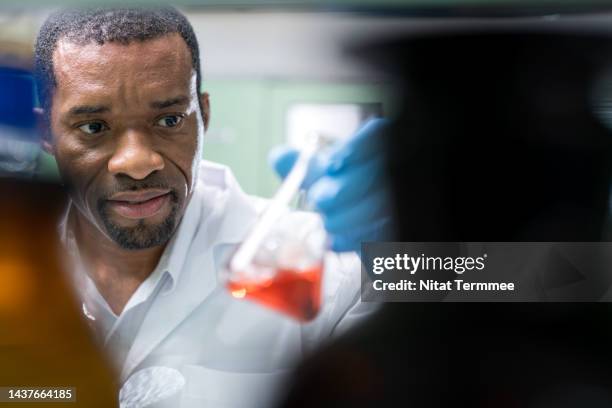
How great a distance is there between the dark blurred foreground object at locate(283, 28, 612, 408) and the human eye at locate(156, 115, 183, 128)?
0.56m

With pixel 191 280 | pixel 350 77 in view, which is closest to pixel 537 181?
pixel 350 77

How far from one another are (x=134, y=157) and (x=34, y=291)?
1.64ft

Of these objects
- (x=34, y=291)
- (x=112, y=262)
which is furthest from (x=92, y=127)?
(x=34, y=291)

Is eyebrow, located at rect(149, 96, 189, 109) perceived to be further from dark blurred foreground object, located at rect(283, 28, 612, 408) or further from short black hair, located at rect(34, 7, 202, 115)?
dark blurred foreground object, located at rect(283, 28, 612, 408)

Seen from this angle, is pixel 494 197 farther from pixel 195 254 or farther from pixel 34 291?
pixel 34 291

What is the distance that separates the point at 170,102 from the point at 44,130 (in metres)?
0.37

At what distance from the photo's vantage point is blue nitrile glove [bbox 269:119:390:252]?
2.12 metres

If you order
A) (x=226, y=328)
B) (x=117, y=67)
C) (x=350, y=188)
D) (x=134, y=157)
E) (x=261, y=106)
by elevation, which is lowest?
(x=226, y=328)

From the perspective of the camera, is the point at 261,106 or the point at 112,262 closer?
the point at 261,106

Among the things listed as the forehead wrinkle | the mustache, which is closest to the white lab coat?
the mustache

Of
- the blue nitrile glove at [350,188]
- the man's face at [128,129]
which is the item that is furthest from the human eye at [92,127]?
the blue nitrile glove at [350,188]

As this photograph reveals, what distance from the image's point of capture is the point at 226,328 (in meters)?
2.15

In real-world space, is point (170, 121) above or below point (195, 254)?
above

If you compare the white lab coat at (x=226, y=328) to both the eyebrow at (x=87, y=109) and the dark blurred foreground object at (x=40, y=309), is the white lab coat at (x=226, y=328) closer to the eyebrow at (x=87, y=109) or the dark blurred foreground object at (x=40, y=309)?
the dark blurred foreground object at (x=40, y=309)
